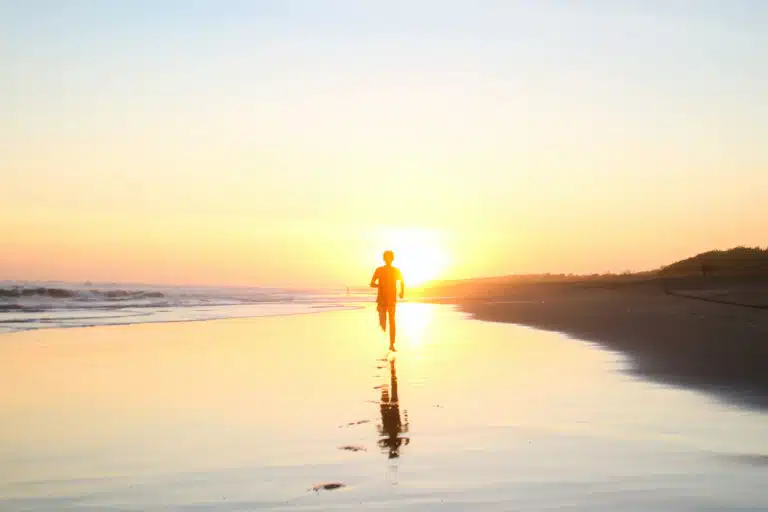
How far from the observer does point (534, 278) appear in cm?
12525

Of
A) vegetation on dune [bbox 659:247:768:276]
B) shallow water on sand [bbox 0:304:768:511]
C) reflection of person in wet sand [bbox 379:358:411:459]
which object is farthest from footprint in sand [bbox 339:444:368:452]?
vegetation on dune [bbox 659:247:768:276]

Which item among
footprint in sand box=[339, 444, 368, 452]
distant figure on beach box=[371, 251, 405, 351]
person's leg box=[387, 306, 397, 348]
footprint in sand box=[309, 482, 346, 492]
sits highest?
distant figure on beach box=[371, 251, 405, 351]

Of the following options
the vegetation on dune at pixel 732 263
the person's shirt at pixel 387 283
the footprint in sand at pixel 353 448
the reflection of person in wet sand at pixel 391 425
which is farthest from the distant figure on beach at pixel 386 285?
the vegetation on dune at pixel 732 263

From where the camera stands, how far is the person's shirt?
17.1 meters

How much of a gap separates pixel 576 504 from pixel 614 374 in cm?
745

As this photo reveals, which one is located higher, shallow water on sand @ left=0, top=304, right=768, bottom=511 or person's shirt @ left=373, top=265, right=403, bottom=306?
person's shirt @ left=373, top=265, right=403, bottom=306

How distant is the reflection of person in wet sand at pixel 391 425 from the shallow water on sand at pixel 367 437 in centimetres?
3

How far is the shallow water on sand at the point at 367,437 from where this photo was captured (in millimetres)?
5441

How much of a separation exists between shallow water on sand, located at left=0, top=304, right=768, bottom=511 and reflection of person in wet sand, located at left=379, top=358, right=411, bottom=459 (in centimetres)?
3

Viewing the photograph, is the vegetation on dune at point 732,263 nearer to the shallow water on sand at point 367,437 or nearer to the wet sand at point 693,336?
the wet sand at point 693,336

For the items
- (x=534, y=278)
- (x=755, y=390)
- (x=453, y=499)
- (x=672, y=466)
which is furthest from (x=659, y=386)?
(x=534, y=278)

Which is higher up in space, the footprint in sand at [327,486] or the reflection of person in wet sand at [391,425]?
the footprint in sand at [327,486]

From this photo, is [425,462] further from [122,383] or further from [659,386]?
[122,383]

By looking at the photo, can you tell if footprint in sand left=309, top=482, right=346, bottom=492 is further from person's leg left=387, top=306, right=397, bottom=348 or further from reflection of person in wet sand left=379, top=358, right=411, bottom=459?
person's leg left=387, top=306, right=397, bottom=348
